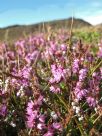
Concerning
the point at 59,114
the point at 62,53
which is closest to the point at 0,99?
the point at 59,114

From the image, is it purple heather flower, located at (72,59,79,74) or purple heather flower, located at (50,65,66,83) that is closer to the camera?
purple heather flower, located at (50,65,66,83)

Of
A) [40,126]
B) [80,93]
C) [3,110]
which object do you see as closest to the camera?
[40,126]

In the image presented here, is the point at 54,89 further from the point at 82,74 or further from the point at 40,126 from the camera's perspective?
the point at 40,126

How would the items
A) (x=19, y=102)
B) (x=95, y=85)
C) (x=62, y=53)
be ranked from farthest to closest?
(x=62, y=53), (x=19, y=102), (x=95, y=85)

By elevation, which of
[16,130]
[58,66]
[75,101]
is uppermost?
[58,66]

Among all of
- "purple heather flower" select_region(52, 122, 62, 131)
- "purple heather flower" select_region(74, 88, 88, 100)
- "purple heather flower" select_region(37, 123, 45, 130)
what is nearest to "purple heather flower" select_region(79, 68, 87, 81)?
"purple heather flower" select_region(74, 88, 88, 100)

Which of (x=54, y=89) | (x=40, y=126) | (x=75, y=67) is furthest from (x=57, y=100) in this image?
(x=40, y=126)

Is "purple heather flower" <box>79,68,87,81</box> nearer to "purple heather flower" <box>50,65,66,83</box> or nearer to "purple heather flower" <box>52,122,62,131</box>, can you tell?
"purple heather flower" <box>50,65,66,83</box>

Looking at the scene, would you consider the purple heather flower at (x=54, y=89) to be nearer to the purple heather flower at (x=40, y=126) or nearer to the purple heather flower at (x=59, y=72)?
the purple heather flower at (x=59, y=72)

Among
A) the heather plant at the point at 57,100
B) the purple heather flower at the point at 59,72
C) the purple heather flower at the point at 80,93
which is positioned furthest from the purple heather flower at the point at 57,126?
the purple heather flower at the point at 59,72

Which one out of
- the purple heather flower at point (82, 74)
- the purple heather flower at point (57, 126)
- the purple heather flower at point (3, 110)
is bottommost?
the purple heather flower at point (57, 126)

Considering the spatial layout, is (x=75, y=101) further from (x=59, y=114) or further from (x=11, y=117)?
(x=11, y=117)
